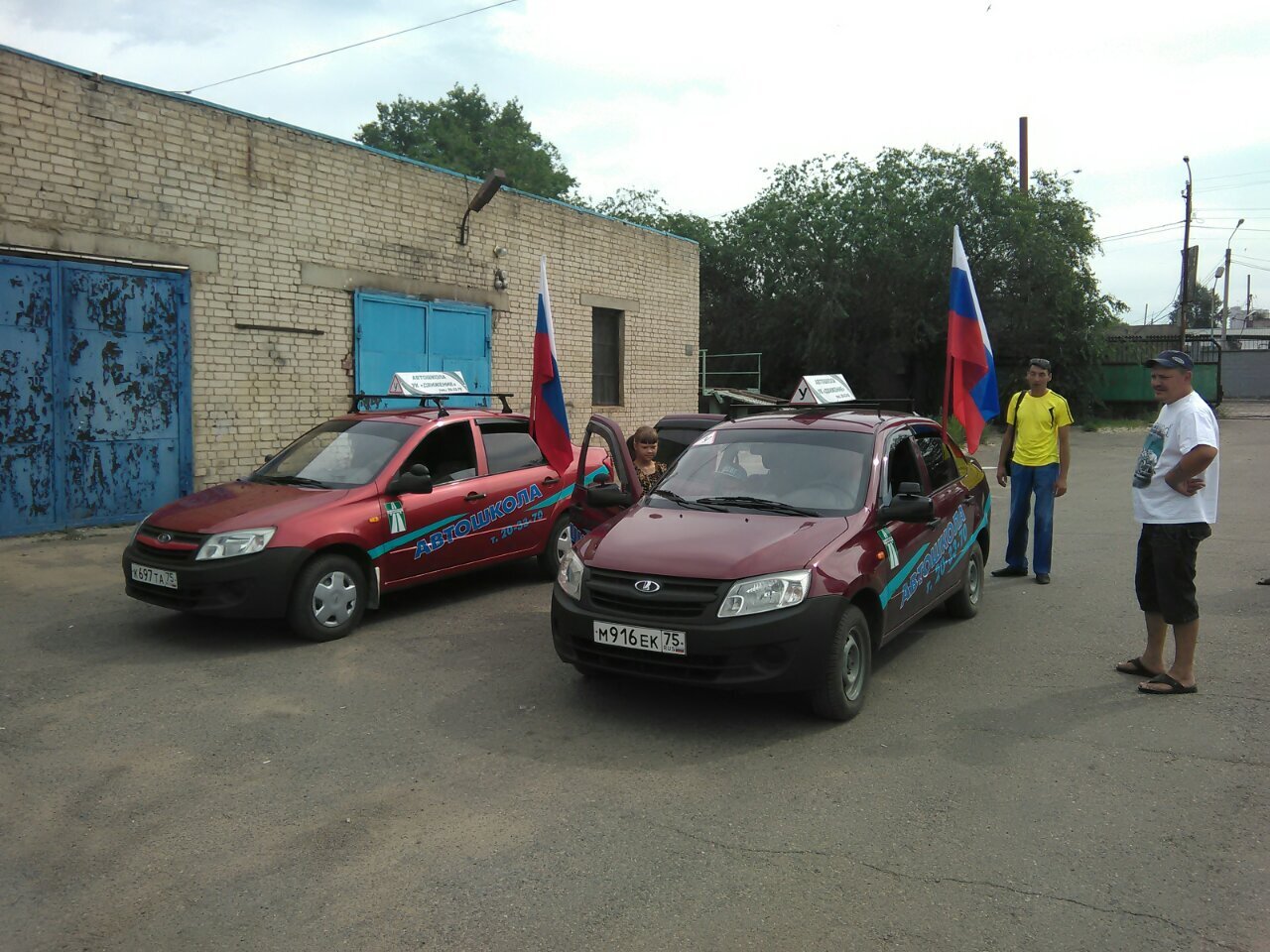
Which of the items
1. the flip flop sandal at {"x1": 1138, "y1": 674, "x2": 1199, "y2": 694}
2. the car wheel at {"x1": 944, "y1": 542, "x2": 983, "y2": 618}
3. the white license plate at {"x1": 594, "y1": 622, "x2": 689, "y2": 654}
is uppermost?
the white license plate at {"x1": 594, "y1": 622, "x2": 689, "y2": 654}

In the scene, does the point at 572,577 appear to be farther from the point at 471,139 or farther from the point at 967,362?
the point at 471,139

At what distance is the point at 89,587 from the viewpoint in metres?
7.95

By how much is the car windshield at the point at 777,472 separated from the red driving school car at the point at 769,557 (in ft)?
0.03

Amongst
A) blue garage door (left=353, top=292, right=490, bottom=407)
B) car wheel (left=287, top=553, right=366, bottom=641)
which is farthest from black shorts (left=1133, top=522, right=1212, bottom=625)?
blue garage door (left=353, top=292, right=490, bottom=407)

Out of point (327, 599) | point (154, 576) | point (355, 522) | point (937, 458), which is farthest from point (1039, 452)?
point (154, 576)

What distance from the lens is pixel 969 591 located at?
7.12m

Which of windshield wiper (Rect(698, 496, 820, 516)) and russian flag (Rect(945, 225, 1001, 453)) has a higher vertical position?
russian flag (Rect(945, 225, 1001, 453))

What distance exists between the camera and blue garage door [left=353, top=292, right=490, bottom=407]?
→ 13062mm

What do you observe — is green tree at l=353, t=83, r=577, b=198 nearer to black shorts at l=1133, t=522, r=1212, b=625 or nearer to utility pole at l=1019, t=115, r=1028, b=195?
utility pole at l=1019, t=115, r=1028, b=195

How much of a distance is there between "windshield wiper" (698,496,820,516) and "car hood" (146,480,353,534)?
2.76 meters

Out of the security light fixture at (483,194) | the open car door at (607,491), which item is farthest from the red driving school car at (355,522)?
the security light fixture at (483,194)

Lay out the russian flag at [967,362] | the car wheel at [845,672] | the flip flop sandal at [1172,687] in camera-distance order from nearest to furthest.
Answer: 1. the car wheel at [845,672]
2. the flip flop sandal at [1172,687]
3. the russian flag at [967,362]

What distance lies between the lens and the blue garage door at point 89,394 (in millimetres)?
9586

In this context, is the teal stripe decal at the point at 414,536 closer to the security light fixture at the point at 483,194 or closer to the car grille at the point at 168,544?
the car grille at the point at 168,544
